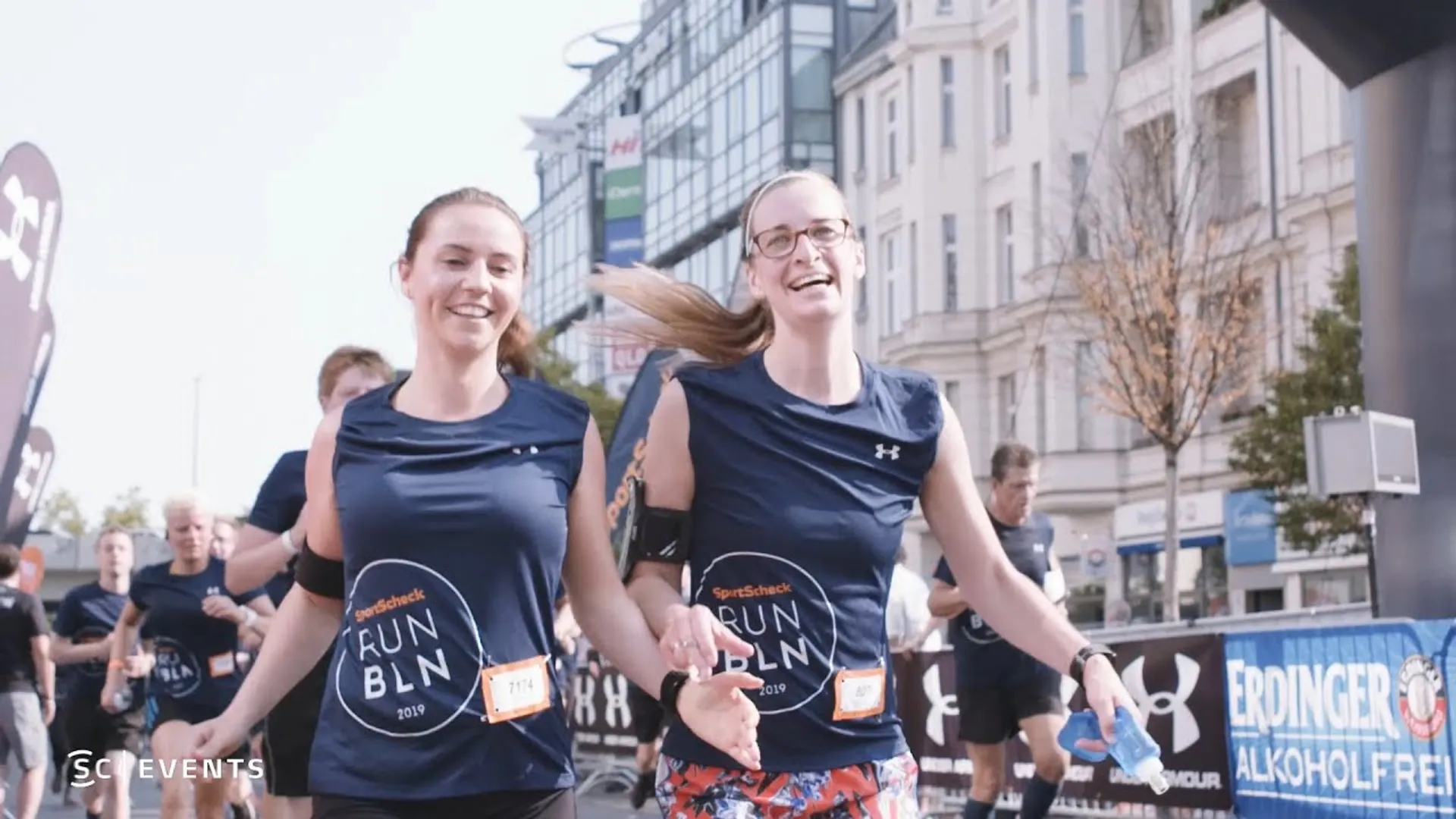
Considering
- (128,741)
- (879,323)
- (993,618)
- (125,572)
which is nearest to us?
(993,618)

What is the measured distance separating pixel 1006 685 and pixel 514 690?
7.64 metres

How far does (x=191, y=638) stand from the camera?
33.3 ft

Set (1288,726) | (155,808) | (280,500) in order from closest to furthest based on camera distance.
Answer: (280,500), (1288,726), (155,808)

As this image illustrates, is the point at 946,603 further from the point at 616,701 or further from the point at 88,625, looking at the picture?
the point at 616,701

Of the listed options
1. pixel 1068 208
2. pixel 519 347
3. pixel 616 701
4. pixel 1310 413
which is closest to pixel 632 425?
pixel 616 701

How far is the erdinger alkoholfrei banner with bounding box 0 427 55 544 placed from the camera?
2248cm

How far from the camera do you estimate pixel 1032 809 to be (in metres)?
11.3

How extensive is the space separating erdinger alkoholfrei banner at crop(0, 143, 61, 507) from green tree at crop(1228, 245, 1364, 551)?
18.3 m

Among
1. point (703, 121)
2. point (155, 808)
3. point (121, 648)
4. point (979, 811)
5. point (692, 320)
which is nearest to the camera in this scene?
point (692, 320)

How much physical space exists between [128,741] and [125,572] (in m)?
1.75

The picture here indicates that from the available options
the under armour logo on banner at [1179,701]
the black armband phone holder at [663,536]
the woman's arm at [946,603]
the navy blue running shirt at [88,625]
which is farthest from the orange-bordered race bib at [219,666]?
the black armband phone holder at [663,536]

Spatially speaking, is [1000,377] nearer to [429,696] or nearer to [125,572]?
[125,572]

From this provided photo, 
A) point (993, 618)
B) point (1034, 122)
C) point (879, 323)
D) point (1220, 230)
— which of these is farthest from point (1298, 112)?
point (993, 618)

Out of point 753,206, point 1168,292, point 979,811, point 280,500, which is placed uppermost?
point 1168,292
